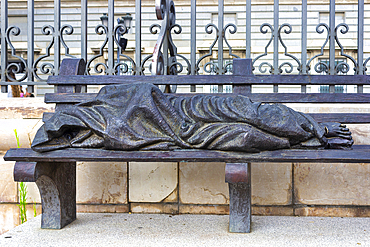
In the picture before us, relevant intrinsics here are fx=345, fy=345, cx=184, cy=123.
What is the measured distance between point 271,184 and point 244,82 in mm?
787

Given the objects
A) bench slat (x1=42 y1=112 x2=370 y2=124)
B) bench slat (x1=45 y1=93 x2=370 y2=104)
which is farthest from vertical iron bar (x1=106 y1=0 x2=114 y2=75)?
bench slat (x1=42 y1=112 x2=370 y2=124)

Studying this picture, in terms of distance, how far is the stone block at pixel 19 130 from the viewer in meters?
2.75

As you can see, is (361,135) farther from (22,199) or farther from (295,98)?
(22,199)

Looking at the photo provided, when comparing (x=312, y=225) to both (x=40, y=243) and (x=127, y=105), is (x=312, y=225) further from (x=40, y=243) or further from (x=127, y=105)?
(x=40, y=243)

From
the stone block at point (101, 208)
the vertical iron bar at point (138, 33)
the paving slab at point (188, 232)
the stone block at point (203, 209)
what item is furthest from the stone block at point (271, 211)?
the vertical iron bar at point (138, 33)

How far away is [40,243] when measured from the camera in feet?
6.25

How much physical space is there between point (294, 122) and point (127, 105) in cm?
96

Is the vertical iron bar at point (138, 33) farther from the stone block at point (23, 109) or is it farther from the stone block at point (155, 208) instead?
the stone block at point (155, 208)

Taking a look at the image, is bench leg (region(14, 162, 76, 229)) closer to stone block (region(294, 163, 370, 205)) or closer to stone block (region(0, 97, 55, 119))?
stone block (region(0, 97, 55, 119))

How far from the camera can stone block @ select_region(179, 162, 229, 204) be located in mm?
2611

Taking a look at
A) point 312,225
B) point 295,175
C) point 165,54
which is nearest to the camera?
point 312,225

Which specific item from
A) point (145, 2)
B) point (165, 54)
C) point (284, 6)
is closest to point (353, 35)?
point (284, 6)

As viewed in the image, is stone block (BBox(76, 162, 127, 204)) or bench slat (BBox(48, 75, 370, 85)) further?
stone block (BBox(76, 162, 127, 204))

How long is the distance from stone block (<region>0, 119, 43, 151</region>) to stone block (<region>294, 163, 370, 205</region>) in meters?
2.06
